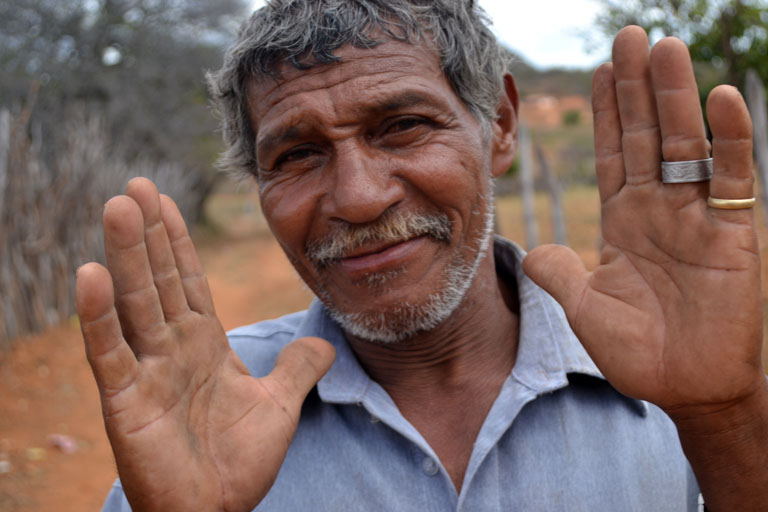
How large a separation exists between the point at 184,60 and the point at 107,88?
2.52 meters

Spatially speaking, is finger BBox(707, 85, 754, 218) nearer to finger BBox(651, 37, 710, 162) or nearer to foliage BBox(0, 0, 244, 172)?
finger BBox(651, 37, 710, 162)

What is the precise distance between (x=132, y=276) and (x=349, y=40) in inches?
37.2

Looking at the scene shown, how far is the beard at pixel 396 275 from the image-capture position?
1.81m

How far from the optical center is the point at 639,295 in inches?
57.8

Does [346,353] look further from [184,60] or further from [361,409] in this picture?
[184,60]

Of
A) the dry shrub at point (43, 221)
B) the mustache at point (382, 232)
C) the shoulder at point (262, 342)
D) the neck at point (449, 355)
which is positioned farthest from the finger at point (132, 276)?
the dry shrub at point (43, 221)

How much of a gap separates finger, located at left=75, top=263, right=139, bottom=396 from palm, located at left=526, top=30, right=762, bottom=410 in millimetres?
1044

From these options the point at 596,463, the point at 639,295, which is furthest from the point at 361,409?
the point at 639,295

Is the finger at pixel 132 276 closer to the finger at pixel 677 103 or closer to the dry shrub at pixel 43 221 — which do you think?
the finger at pixel 677 103

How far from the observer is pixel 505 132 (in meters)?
2.36

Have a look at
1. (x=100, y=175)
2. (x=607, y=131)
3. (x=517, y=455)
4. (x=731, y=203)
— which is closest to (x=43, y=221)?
(x=100, y=175)

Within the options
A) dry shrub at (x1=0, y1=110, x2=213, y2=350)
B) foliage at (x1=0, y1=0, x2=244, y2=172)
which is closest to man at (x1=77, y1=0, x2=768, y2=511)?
dry shrub at (x1=0, y1=110, x2=213, y2=350)

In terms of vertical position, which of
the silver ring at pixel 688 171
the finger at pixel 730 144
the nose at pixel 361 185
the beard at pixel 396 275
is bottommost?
the beard at pixel 396 275

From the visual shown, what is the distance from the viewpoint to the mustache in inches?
71.0
